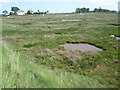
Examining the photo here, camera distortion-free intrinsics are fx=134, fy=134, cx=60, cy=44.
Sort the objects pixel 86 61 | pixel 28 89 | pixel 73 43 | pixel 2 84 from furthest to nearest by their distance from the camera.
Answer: pixel 73 43 < pixel 86 61 < pixel 2 84 < pixel 28 89

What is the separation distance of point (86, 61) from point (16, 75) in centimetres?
697

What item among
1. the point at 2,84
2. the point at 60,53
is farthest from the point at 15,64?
the point at 60,53

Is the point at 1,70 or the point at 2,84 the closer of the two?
the point at 2,84

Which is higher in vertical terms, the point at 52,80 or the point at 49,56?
the point at 52,80

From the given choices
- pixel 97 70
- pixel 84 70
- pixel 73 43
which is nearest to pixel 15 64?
pixel 84 70

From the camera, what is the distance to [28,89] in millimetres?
4777

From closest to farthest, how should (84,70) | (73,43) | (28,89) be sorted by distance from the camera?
1. (28,89)
2. (84,70)
3. (73,43)

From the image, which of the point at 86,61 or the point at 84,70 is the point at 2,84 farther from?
the point at 86,61

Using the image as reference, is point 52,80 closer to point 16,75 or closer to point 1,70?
point 16,75

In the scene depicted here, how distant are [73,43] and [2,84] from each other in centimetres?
1477

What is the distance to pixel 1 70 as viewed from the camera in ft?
20.3

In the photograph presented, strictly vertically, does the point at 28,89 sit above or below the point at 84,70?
above

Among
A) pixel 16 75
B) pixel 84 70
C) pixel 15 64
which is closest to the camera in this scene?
pixel 16 75

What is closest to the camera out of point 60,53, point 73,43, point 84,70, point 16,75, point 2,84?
point 2,84
